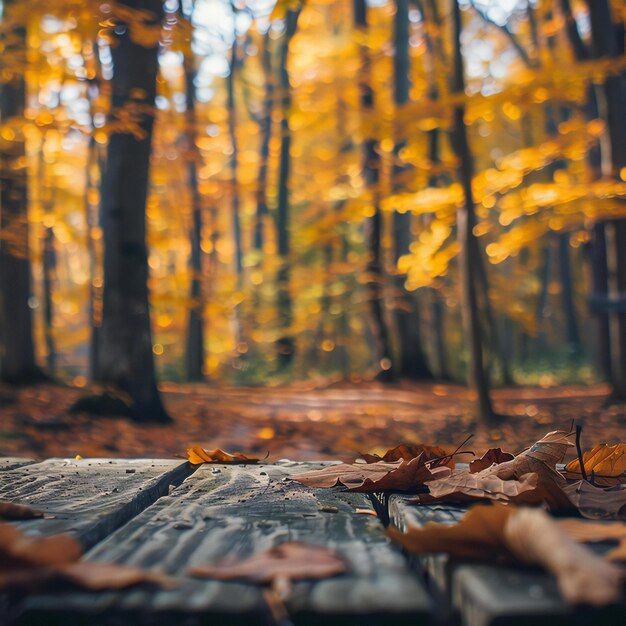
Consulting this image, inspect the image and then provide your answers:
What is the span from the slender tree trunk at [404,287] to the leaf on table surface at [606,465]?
14.2 m

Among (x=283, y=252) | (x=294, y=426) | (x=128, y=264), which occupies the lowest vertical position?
(x=294, y=426)

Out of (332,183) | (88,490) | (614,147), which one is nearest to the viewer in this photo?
(88,490)

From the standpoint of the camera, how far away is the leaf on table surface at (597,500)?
107 centimetres

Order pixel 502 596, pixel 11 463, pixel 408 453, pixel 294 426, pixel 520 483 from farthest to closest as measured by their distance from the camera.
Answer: pixel 294 426 < pixel 11 463 < pixel 408 453 < pixel 520 483 < pixel 502 596

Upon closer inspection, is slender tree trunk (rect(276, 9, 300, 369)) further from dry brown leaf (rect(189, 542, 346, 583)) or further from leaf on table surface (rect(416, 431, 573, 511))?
dry brown leaf (rect(189, 542, 346, 583))

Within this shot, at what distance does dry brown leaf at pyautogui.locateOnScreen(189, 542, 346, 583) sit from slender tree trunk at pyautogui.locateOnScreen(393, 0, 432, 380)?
14.9 m

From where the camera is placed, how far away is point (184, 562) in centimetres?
82

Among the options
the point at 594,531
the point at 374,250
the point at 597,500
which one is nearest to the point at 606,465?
the point at 597,500

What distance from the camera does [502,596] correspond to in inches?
25.2

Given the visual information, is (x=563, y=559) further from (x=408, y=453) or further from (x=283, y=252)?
(x=283, y=252)

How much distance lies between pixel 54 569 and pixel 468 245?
26.9 ft

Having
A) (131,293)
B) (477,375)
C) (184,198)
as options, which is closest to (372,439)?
(477,375)

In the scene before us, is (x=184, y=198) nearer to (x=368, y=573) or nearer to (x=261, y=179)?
(x=261, y=179)

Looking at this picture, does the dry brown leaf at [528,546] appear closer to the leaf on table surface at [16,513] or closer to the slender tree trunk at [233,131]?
the leaf on table surface at [16,513]
